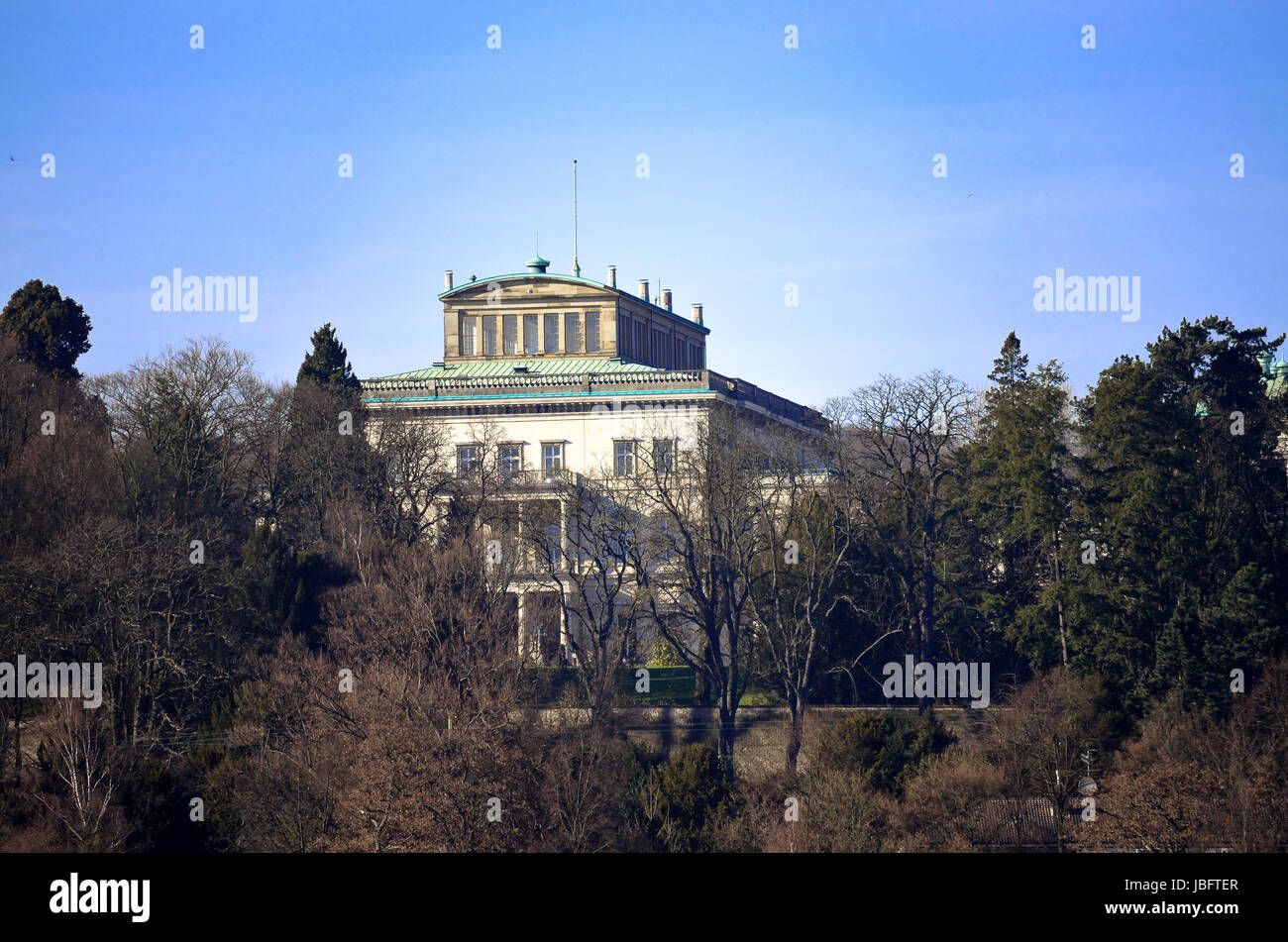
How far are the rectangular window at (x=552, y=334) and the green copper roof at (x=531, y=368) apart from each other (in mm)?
768

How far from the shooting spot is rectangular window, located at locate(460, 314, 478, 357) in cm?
7606

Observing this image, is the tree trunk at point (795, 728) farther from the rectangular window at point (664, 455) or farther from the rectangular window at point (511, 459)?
the rectangular window at point (511, 459)

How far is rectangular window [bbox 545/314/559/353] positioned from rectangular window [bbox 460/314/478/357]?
3.36m

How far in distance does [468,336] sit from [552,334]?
3934mm

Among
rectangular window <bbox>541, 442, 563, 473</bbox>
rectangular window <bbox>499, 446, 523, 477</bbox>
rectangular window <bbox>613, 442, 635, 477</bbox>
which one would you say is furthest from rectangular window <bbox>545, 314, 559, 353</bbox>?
rectangular window <bbox>613, 442, 635, 477</bbox>

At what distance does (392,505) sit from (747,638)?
13.0 meters

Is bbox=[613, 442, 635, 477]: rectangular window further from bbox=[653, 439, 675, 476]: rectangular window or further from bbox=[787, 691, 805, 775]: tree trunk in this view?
bbox=[787, 691, 805, 775]: tree trunk

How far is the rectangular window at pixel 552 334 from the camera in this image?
249 feet

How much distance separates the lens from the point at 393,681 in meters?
41.2

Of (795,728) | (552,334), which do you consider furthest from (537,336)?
(795,728)

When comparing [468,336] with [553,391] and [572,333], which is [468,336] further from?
[553,391]

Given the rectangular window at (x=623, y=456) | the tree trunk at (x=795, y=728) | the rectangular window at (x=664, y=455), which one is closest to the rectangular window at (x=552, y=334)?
the rectangular window at (x=623, y=456)

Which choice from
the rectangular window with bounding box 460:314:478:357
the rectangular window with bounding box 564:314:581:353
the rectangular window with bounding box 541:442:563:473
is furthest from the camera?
the rectangular window with bounding box 460:314:478:357

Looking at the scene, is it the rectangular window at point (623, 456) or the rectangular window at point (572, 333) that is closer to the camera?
the rectangular window at point (623, 456)
